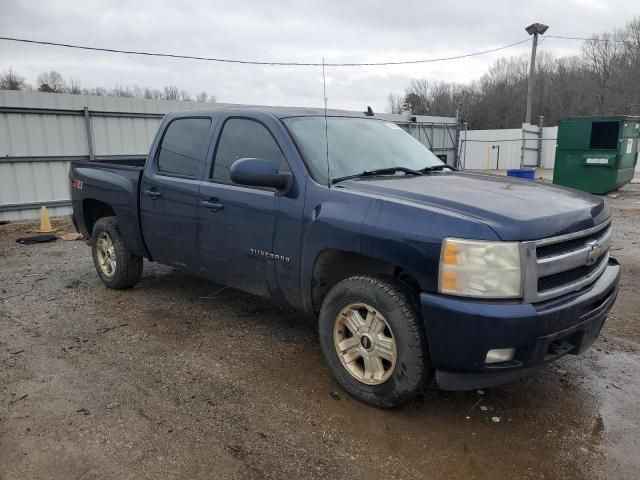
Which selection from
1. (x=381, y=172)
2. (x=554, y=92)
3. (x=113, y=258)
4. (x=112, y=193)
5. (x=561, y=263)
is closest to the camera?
(x=561, y=263)

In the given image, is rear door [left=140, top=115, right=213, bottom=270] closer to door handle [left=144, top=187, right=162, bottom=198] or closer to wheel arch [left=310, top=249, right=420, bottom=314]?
door handle [left=144, top=187, right=162, bottom=198]

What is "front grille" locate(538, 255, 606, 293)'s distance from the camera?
2732 millimetres

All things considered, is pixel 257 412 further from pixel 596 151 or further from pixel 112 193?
pixel 596 151

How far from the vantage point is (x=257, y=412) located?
3.12 metres

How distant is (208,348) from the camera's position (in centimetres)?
409

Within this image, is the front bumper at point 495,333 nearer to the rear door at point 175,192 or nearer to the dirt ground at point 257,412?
the dirt ground at point 257,412

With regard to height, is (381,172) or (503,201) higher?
(381,172)

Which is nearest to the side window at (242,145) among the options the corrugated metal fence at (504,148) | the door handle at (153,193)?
the door handle at (153,193)

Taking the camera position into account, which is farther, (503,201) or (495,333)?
(503,201)

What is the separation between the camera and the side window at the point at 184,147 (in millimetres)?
4426

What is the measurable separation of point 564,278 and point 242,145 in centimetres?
254

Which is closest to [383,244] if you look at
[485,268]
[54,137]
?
[485,268]

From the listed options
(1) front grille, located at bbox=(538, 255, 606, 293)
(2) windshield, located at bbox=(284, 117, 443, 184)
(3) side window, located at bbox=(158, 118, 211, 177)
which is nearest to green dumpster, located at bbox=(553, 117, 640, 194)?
(2) windshield, located at bbox=(284, 117, 443, 184)

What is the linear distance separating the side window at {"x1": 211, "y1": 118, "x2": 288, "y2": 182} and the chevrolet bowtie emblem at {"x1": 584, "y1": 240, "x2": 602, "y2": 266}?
6.79ft
